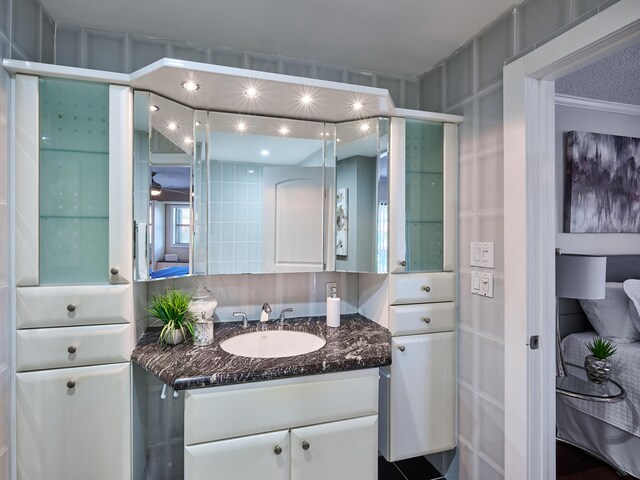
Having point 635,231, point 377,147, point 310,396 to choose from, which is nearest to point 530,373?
point 310,396

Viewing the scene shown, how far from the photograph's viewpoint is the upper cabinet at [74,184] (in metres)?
1.23

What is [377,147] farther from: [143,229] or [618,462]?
[618,462]

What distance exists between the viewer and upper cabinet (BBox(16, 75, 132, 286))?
123cm

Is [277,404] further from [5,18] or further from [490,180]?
[5,18]

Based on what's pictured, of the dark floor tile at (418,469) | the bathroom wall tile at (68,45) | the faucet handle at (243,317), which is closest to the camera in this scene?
the bathroom wall tile at (68,45)

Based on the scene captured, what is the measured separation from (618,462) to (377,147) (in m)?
2.25

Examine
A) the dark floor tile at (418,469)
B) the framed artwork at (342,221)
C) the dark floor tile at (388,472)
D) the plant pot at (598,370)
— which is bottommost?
the dark floor tile at (388,472)

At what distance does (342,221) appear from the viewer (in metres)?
1.79

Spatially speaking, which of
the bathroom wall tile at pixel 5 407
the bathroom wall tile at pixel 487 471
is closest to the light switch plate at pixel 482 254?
the bathroom wall tile at pixel 487 471

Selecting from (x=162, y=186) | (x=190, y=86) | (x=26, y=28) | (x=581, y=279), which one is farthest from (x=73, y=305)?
(x=581, y=279)

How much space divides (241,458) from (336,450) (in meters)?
0.37

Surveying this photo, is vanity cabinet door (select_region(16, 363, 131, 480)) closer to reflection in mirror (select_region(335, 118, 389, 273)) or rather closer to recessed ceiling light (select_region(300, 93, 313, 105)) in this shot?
reflection in mirror (select_region(335, 118, 389, 273))

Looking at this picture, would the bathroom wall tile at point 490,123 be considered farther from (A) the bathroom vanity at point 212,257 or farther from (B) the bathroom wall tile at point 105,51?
(B) the bathroom wall tile at point 105,51

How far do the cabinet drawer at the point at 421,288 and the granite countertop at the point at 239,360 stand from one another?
20 centimetres
